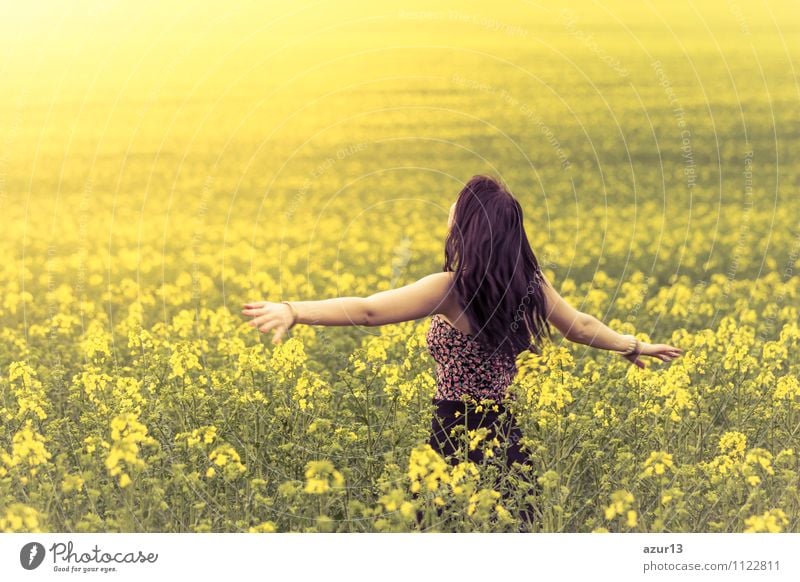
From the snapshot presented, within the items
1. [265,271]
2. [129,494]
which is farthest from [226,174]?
[129,494]

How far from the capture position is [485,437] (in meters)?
4.62

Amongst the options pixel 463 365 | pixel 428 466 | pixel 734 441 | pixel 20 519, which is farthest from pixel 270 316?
pixel 734 441

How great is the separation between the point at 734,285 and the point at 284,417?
320 cm

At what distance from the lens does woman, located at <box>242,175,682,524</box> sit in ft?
14.7

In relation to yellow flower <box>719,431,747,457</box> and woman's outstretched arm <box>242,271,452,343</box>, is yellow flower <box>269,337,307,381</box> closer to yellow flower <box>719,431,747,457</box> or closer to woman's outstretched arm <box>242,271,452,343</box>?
woman's outstretched arm <box>242,271,452,343</box>

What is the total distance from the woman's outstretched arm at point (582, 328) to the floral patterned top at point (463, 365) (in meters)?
0.25

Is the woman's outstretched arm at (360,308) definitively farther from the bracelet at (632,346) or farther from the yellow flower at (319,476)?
the bracelet at (632,346)

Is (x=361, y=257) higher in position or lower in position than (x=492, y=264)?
lower

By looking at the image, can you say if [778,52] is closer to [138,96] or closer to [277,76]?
[277,76]

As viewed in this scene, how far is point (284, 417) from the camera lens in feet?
16.1

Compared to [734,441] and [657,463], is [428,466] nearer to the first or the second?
[657,463]

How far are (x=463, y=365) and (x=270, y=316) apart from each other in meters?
0.90

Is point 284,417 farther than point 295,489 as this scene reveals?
Yes

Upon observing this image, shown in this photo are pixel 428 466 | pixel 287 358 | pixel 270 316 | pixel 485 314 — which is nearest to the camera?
pixel 270 316
